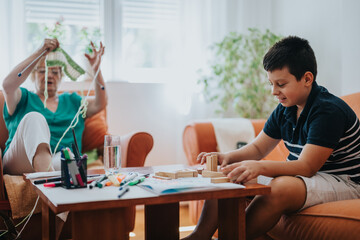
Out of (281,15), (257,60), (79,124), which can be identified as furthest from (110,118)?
(281,15)

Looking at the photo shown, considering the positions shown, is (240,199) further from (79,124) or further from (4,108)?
(4,108)

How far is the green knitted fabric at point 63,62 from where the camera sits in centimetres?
237

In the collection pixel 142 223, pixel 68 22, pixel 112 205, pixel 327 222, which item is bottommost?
pixel 142 223

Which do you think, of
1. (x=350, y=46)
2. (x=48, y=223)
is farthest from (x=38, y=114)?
(x=350, y=46)

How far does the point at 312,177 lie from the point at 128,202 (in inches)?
27.4

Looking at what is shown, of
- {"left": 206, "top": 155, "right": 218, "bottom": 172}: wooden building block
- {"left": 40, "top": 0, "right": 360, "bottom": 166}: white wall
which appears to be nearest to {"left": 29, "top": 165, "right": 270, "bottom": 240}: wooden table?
{"left": 206, "top": 155, "right": 218, "bottom": 172}: wooden building block

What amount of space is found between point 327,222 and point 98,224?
73cm

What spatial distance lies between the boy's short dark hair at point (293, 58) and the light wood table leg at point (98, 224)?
81 cm

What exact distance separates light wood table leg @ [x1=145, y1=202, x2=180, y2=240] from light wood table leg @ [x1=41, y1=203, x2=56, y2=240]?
36cm

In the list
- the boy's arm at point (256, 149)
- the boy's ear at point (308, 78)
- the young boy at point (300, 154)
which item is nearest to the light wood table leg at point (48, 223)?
the young boy at point (300, 154)

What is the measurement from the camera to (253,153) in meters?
1.75

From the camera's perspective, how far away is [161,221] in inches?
63.7

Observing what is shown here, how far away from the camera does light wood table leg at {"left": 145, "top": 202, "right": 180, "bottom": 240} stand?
161 cm

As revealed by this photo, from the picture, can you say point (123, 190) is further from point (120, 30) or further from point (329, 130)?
point (120, 30)
